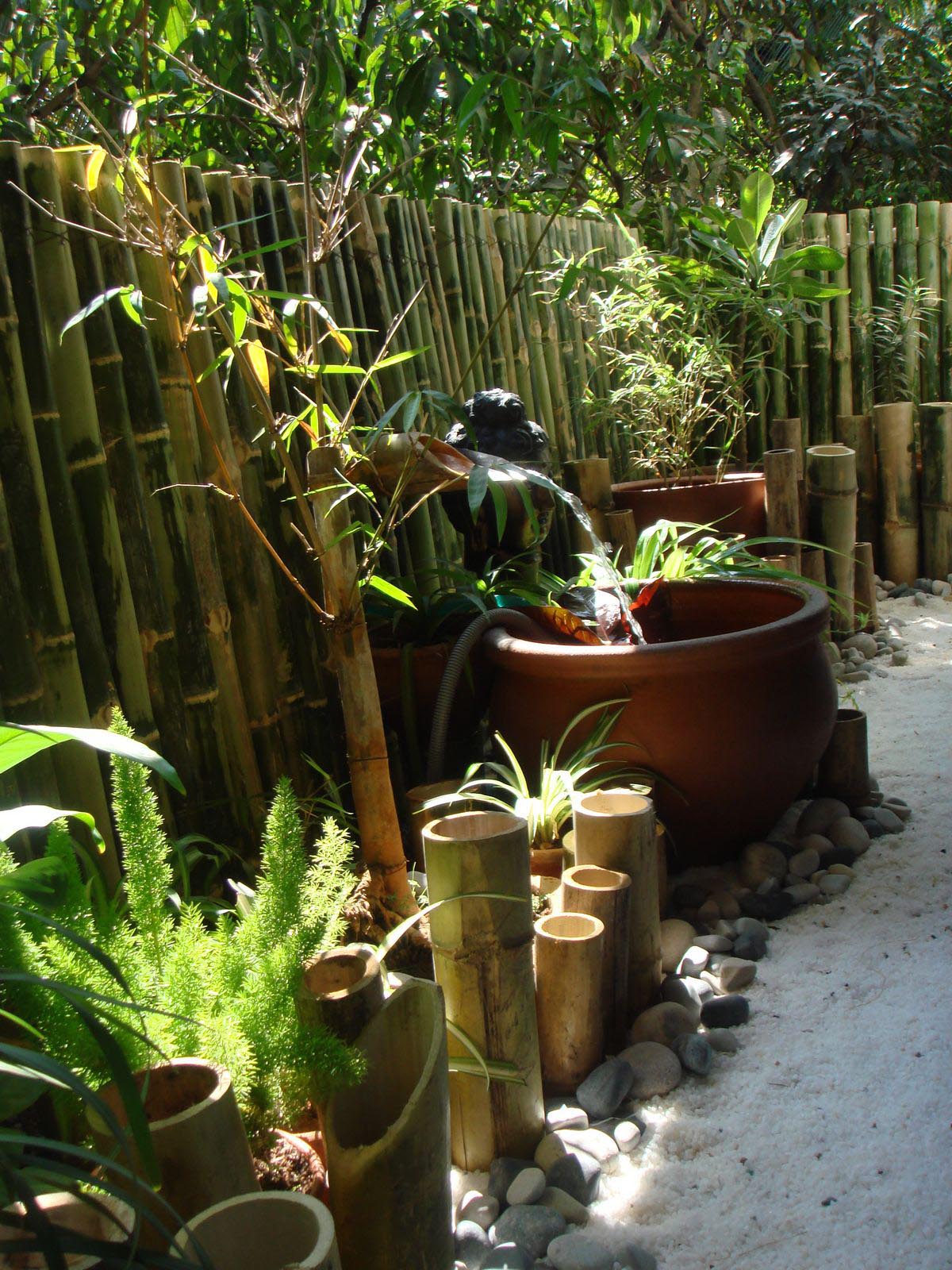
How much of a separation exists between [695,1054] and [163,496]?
1.21 metres

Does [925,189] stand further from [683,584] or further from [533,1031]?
[533,1031]

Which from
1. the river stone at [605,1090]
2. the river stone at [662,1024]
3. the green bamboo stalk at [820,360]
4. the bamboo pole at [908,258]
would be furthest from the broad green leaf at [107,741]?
the bamboo pole at [908,258]

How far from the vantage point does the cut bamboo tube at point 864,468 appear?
4254 millimetres

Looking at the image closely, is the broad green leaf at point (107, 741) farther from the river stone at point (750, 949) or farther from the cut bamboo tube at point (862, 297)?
the cut bamboo tube at point (862, 297)

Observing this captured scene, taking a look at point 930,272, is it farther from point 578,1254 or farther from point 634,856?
point 578,1254

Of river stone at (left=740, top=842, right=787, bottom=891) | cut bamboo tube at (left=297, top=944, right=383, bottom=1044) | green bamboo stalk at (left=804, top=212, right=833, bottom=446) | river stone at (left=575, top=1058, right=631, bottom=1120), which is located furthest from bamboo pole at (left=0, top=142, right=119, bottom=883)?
green bamboo stalk at (left=804, top=212, right=833, bottom=446)

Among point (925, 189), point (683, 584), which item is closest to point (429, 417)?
point (683, 584)

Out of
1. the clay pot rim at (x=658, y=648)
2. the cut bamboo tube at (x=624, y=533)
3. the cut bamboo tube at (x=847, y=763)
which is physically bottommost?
the cut bamboo tube at (x=847, y=763)

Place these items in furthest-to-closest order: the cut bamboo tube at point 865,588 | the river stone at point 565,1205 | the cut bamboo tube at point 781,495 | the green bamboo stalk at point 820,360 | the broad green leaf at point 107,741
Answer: the green bamboo stalk at point 820,360
the cut bamboo tube at point 865,588
the cut bamboo tube at point 781,495
the river stone at point 565,1205
the broad green leaf at point 107,741

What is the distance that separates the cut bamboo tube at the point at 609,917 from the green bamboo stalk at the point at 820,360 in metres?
3.44

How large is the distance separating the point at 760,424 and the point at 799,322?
44 centimetres

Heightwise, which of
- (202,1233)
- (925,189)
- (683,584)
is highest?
(925,189)

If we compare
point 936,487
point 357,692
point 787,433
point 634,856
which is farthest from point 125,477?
point 936,487

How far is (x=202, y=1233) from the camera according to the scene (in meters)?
0.87
